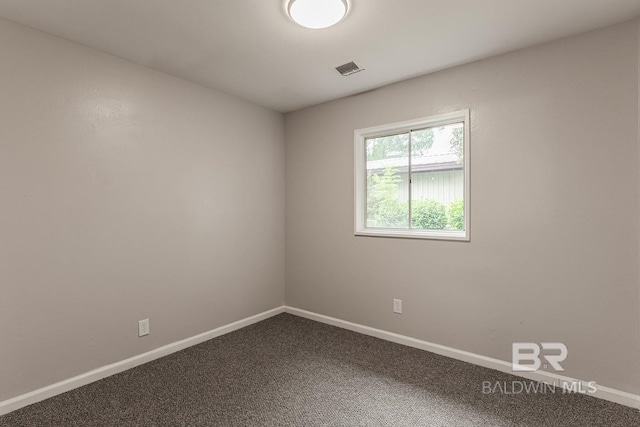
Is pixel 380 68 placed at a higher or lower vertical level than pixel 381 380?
higher

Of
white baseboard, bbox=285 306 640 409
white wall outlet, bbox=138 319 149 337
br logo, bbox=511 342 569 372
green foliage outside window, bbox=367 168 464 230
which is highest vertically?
green foliage outside window, bbox=367 168 464 230

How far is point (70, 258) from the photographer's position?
7.36 feet

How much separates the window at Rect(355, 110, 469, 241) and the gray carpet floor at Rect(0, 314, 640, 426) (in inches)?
44.0

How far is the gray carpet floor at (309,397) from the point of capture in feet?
6.24

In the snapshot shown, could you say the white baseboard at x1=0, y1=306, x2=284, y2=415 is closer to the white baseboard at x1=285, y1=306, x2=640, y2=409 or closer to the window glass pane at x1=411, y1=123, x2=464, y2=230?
the white baseboard at x1=285, y1=306, x2=640, y2=409

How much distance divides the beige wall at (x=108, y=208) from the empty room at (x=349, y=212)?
15mm

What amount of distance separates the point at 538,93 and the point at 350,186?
1.72 meters

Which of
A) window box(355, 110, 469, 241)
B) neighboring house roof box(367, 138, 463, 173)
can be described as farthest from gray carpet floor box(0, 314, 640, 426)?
neighboring house roof box(367, 138, 463, 173)

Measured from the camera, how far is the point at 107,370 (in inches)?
94.3

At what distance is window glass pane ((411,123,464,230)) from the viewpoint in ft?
9.08

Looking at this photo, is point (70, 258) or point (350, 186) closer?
point (70, 258)

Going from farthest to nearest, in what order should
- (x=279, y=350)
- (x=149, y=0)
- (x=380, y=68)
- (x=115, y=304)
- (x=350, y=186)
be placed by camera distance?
(x=350, y=186)
(x=279, y=350)
(x=380, y=68)
(x=115, y=304)
(x=149, y=0)

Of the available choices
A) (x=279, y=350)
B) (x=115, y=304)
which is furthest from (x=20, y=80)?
(x=279, y=350)

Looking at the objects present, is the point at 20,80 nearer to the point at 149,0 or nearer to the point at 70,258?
the point at 149,0
